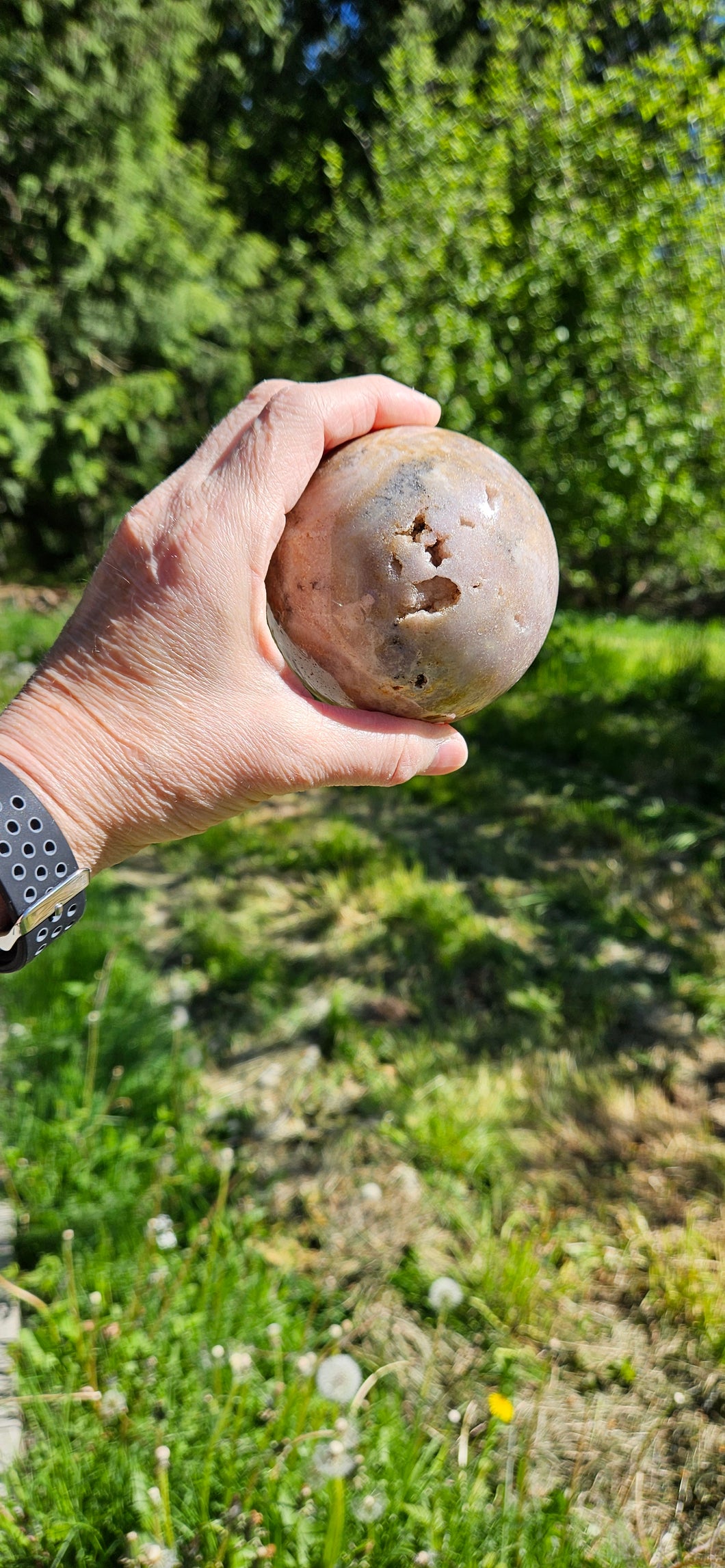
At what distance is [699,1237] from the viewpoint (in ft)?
8.46

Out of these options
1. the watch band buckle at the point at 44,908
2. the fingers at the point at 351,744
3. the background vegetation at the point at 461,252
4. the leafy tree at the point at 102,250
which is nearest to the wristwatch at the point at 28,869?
the watch band buckle at the point at 44,908

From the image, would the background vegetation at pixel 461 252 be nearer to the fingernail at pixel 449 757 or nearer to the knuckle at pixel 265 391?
the knuckle at pixel 265 391

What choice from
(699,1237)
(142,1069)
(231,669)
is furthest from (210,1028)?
(231,669)

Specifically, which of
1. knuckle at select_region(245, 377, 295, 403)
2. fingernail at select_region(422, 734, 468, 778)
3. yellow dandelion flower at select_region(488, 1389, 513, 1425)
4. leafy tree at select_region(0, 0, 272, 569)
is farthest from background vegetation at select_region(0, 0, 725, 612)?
yellow dandelion flower at select_region(488, 1389, 513, 1425)

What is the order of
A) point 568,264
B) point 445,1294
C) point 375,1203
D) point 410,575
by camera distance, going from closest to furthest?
point 410,575 < point 445,1294 < point 375,1203 < point 568,264

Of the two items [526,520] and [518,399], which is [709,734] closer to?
→ [518,399]

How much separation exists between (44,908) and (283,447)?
891 millimetres

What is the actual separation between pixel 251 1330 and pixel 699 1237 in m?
1.22

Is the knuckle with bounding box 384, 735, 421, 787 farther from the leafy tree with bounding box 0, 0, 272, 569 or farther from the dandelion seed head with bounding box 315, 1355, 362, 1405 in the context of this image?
the leafy tree with bounding box 0, 0, 272, 569

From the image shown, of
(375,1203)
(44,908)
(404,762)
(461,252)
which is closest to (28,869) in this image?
(44,908)

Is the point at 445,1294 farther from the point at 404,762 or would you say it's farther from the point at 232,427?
the point at 232,427

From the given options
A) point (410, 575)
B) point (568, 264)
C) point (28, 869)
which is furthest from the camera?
point (568, 264)

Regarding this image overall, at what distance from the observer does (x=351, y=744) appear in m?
1.71

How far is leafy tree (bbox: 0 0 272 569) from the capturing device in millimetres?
7270
